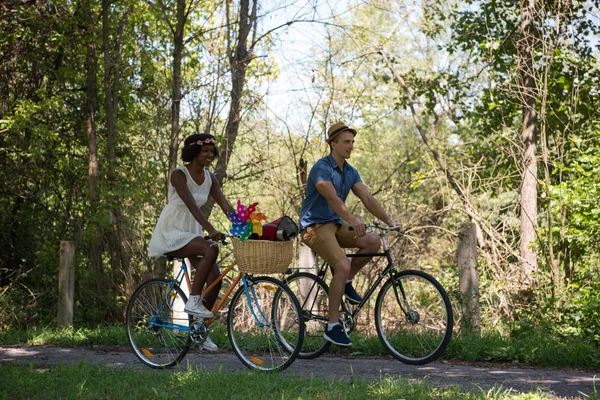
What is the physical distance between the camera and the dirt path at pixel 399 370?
608 cm

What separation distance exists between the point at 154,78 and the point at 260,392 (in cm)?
970

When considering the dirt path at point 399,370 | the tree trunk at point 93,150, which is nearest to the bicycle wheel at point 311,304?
the dirt path at point 399,370

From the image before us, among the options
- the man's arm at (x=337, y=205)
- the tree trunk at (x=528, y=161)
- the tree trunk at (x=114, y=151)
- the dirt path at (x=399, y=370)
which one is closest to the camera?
the dirt path at (x=399, y=370)

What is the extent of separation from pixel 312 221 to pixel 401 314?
1150mm

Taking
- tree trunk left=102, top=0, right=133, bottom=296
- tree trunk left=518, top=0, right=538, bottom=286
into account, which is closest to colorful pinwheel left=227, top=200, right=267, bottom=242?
tree trunk left=518, top=0, right=538, bottom=286

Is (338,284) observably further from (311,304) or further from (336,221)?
(311,304)

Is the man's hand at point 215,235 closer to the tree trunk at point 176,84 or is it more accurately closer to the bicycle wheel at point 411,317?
the bicycle wheel at point 411,317

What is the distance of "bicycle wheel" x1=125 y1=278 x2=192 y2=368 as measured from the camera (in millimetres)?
7453

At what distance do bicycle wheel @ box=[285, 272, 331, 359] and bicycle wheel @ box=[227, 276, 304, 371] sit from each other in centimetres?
32

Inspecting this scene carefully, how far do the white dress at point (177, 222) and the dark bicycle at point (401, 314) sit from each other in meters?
1.06

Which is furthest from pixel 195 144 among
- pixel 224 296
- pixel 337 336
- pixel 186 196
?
pixel 337 336

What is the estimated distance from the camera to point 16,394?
6.07m

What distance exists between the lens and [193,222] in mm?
7520

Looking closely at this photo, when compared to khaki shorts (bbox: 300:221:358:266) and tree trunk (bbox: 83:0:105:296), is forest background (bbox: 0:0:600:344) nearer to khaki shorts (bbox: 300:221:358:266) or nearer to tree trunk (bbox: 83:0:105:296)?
tree trunk (bbox: 83:0:105:296)
